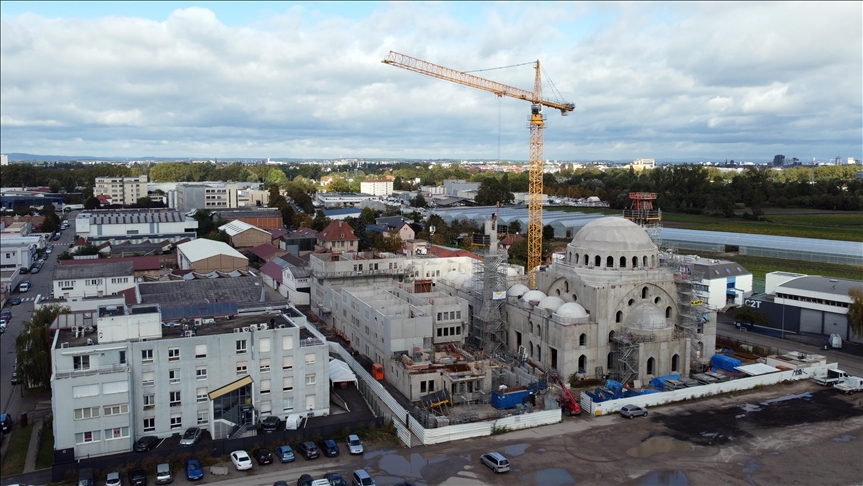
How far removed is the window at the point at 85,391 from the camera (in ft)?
81.9

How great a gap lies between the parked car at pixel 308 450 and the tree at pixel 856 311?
119 feet

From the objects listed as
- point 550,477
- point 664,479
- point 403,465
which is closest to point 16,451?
point 403,465

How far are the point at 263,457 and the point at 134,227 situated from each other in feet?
209

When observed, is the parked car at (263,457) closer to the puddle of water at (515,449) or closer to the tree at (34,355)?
the puddle of water at (515,449)

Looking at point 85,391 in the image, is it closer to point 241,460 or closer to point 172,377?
point 172,377

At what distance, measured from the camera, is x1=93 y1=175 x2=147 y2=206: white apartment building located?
11819cm

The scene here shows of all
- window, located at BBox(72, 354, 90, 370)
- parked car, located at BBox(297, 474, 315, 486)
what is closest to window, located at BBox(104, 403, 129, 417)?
window, located at BBox(72, 354, 90, 370)

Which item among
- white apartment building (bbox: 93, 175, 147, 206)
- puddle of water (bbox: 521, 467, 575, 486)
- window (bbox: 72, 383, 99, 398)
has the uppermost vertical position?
white apartment building (bbox: 93, 175, 147, 206)

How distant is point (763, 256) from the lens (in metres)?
65.9

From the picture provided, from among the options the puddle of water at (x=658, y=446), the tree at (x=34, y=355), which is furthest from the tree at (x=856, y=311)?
the tree at (x=34, y=355)

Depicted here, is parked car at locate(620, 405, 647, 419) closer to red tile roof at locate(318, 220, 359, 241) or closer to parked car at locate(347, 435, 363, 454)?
parked car at locate(347, 435, 363, 454)

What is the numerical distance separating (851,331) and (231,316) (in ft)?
135

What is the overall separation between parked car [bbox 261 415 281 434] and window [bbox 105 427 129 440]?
5526mm

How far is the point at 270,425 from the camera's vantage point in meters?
27.9
